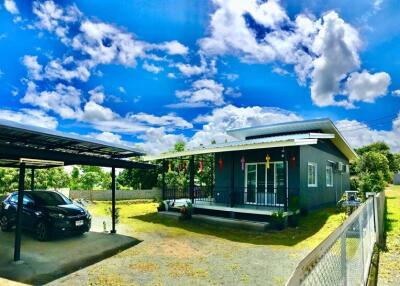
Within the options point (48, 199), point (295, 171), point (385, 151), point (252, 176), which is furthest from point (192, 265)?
point (385, 151)

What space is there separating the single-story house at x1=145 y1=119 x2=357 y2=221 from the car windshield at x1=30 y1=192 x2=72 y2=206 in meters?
6.44

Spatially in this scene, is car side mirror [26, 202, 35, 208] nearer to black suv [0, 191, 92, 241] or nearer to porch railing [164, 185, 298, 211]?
black suv [0, 191, 92, 241]

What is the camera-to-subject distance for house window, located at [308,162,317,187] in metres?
16.9

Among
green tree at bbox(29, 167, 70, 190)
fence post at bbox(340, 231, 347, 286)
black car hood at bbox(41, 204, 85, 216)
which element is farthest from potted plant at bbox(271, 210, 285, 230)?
green tree at bbox(29, 167, 70, 190)

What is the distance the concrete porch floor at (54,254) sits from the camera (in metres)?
7.35

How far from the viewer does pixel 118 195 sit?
25.1 m

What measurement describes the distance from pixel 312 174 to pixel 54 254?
1303 centimetres

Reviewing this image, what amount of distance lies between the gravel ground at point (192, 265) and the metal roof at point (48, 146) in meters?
2.83

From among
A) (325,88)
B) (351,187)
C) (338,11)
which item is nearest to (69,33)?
(338,11)

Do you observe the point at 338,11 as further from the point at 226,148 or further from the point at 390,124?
the point at 390,124

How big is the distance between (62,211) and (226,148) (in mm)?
7380

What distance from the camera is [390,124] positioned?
4331 cm

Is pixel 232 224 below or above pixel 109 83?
below

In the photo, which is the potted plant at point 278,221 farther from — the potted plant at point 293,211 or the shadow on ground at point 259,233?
the potted plant at point 293,211
